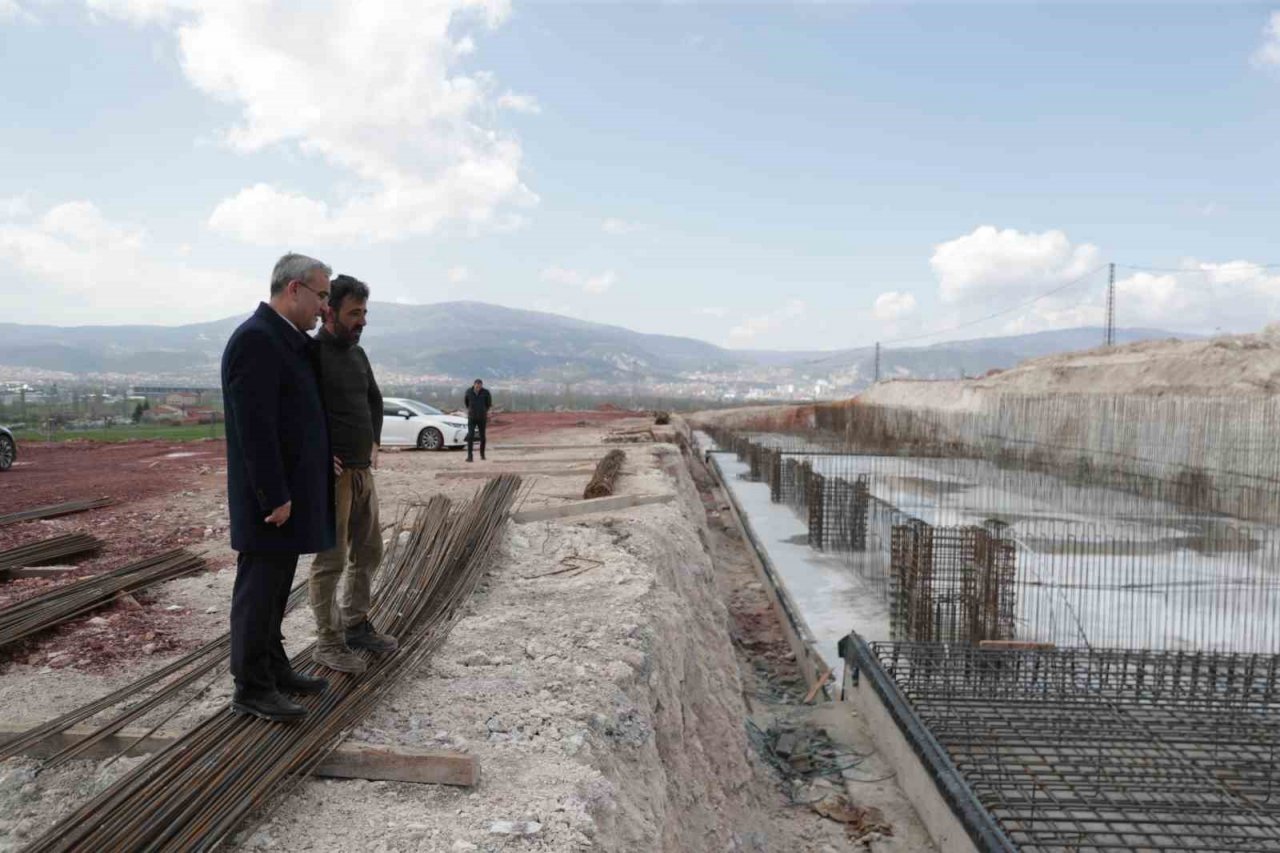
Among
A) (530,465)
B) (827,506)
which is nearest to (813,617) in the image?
(827,506)

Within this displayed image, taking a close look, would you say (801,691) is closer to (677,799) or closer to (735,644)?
(735,644)

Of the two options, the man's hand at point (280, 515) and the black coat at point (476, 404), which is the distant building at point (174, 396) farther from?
the man's hand at point (280, 515)

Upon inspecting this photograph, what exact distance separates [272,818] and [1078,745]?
463 centimetres

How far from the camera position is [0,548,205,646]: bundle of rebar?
3.94 m

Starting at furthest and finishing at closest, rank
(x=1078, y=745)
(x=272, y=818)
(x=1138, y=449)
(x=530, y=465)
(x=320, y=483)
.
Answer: (x=1138, y=449) < (x=530, y=465) < (x=1078, y=745) < (x=320, y=483) < (x=272, y=818)

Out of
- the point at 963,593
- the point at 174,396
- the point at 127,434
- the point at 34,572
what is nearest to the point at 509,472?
the point at 963,593

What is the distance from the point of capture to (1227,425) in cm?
1561

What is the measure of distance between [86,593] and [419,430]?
40.7 feet

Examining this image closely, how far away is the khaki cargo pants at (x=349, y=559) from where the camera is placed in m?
3.21

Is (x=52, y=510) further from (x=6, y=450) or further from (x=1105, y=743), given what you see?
(x=1105, y=743)

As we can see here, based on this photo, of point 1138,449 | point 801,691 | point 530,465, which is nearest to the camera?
point 801,691

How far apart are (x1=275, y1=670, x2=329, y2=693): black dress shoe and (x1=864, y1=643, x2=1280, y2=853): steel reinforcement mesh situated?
3.36m

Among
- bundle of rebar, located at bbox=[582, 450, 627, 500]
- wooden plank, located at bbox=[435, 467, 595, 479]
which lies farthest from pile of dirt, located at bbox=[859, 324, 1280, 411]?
wooden plank, located at bbox=[435, 467, 595, 479]

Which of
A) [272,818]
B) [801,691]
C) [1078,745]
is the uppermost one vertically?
[272,818]
